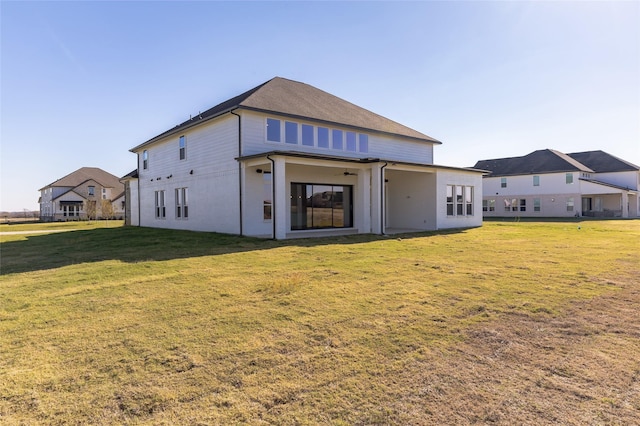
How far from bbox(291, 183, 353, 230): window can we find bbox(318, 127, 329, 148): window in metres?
2.25

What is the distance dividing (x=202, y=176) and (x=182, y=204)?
317 centimetres

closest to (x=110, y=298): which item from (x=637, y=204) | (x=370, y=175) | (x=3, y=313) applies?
(x=3, y=313)

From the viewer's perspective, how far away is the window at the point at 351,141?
20256 mm

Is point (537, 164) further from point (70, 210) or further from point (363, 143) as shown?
point (70, 210)

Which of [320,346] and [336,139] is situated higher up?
[336,139]

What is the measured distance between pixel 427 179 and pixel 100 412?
2090 cm

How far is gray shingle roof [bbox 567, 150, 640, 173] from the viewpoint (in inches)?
1791

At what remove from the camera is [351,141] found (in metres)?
20.4

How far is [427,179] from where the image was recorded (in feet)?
70.8

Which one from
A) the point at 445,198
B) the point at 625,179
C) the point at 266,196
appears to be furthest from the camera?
the point at 625,179

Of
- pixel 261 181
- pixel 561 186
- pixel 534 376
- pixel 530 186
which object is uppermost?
pixel 530 186

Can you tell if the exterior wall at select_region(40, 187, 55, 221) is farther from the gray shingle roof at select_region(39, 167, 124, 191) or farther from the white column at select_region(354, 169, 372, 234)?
the white column at select_region(354, 169, 372, 234)

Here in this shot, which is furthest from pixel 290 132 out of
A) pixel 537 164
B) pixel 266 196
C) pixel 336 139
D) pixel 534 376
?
pixel 537 164

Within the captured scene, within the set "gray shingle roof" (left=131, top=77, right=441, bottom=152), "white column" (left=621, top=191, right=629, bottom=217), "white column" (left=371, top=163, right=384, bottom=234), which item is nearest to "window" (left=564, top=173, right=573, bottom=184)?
"white column" (left=621, top=191, right=629, bottom=217)
